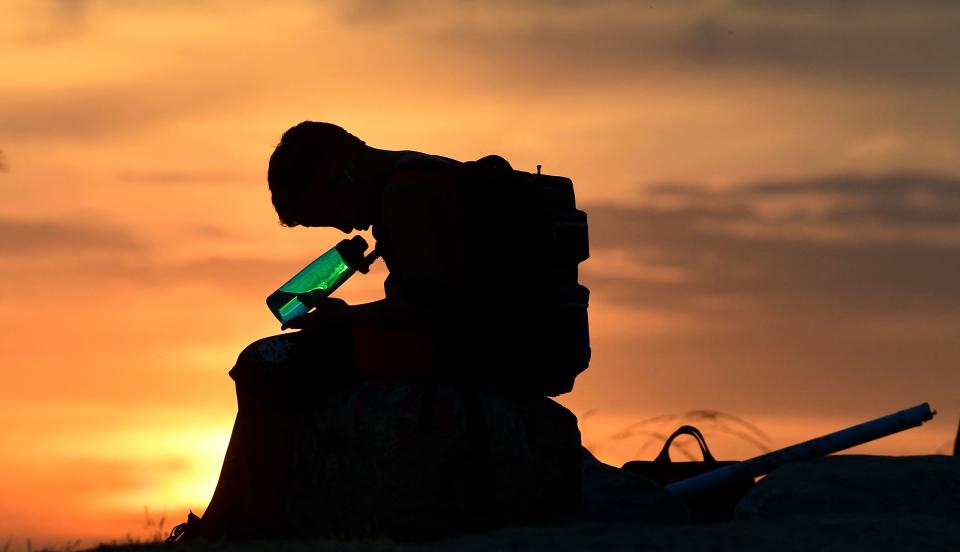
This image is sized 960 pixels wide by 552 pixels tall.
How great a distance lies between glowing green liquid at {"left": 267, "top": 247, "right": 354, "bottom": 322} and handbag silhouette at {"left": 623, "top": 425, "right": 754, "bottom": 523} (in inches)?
140

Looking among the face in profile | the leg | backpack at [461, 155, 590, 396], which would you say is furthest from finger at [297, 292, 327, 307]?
backpack at [461, 155, 590, 396]

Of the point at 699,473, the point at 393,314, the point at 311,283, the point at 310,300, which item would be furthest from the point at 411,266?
the point at 699,473

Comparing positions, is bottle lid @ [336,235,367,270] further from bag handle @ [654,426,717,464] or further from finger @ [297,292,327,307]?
bag handle @ [654,426,717,464]

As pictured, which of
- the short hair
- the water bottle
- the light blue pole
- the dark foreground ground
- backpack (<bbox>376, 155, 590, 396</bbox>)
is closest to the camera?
the dark foreground ground

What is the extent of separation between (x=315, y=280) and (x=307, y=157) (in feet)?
2.69

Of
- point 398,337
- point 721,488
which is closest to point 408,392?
point 398,337

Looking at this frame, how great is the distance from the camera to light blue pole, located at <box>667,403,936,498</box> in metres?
10.8

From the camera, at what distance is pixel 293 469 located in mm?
8555

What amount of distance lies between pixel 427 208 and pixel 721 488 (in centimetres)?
433

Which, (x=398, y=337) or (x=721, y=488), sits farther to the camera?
(x=721, y=488)

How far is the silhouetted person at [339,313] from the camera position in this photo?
26.3 feet

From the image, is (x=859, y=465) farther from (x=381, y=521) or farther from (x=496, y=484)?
(x=381, y=521)

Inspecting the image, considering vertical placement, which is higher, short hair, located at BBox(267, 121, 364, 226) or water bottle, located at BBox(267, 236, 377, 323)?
short hair, located at BBox(267, 121, 364, 226)

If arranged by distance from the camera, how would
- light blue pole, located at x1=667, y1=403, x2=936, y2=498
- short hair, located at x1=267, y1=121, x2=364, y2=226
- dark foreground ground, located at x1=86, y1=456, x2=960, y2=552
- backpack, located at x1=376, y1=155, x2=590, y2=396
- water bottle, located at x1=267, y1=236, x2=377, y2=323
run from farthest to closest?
light blue pole, located at x1=667, y1=403, x2=936, y2=498 → water bottle, located at x1=267, y1=236, x2=377, y2=323 → short hair, located at x1=267, y1=121, x2=364, y2=226 → backpack, located at x1=376, y1=155, x2=590, y2=396 → dark foreground ground, located at x1=86, y1=456, x2=960, y2=552
